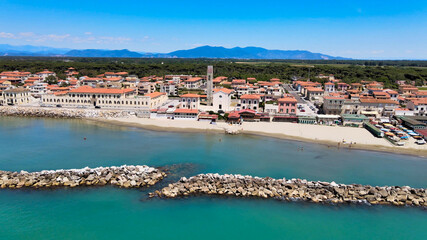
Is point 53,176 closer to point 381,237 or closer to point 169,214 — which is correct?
point 169,214

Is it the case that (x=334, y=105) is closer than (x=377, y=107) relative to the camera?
No

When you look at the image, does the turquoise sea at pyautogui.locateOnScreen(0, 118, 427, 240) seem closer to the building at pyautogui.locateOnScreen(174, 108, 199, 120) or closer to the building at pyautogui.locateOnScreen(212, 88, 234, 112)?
the building at pyautogui.locateOnScreen(174, 108, 199, 120)

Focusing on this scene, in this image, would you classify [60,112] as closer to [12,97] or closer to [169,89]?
[12,97]

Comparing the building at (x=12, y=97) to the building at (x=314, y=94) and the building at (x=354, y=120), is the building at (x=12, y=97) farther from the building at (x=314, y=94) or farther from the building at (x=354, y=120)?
the building at (x=354, y=120)

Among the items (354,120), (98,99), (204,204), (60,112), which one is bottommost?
(204,204)

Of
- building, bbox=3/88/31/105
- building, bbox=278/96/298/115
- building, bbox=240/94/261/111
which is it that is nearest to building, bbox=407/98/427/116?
building, bbox=278/96/298/115

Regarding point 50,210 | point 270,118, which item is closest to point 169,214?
point 50,210

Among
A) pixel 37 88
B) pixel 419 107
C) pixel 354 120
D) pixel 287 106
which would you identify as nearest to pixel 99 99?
pixel 37 88
